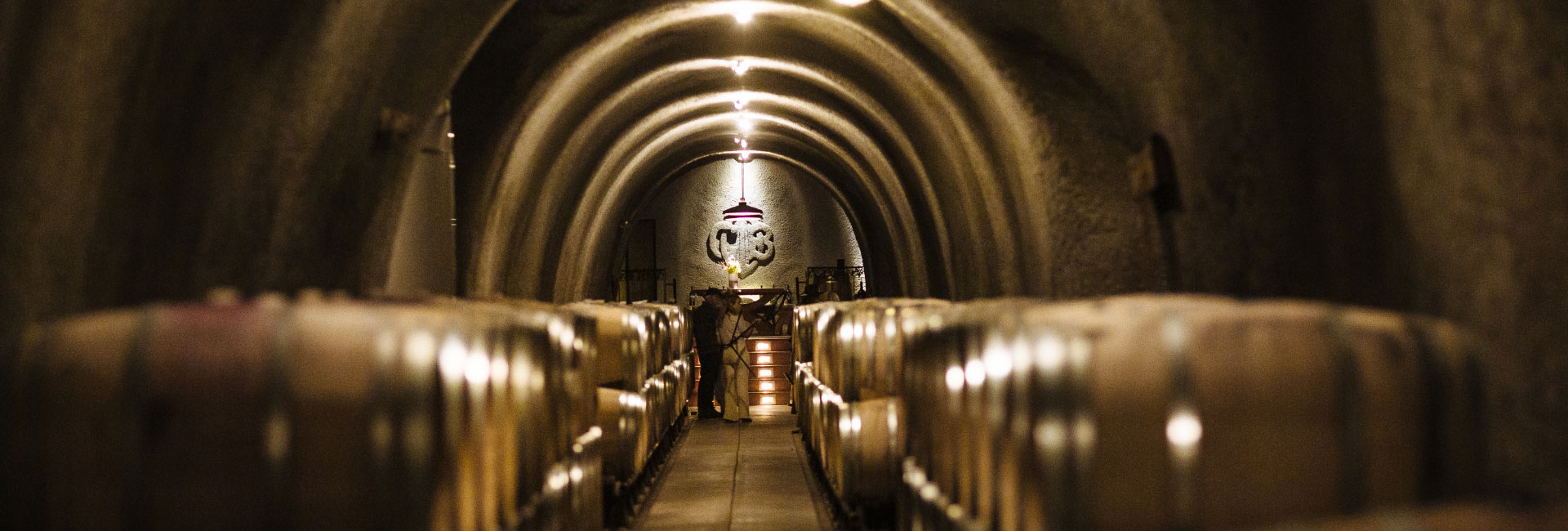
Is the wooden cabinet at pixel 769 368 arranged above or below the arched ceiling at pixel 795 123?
below

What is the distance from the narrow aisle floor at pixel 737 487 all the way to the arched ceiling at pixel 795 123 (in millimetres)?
2345

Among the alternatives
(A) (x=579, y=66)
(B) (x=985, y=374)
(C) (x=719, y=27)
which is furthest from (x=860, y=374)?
(C) (x=719, y=27)

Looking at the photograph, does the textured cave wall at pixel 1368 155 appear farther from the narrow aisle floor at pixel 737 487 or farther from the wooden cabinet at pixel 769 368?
the wooden cabinet at pixel 769 368

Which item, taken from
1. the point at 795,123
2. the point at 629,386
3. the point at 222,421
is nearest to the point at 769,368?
the point at 795,123

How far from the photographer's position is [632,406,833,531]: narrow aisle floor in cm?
755

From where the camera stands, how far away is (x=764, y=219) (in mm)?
26703

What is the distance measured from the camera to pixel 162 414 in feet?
7.88

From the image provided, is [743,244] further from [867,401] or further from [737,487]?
[867,401]

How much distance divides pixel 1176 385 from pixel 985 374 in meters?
0.83

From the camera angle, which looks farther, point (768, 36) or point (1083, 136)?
point (768, 36)

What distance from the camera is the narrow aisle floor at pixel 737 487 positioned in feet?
24.8

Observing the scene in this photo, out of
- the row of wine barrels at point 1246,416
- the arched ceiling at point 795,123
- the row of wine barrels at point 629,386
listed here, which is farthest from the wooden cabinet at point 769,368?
the row of wine barrels at point 1246,416

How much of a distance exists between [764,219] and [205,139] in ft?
71.6

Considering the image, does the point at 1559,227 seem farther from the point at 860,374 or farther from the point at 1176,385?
the point at 860,374
